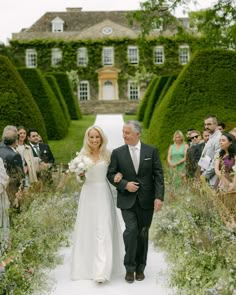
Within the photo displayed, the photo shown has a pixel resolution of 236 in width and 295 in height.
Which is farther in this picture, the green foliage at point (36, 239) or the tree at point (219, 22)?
the tree at point (219, 22)

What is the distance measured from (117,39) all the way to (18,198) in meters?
44.7

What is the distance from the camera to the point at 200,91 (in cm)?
1620

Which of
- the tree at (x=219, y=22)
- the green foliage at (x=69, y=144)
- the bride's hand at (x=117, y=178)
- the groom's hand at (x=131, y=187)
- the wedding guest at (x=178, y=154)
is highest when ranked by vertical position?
the tree at (x=219, y=22)

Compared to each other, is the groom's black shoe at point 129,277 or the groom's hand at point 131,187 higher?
the groom's hand at point 131,187

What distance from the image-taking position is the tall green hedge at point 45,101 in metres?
22.1

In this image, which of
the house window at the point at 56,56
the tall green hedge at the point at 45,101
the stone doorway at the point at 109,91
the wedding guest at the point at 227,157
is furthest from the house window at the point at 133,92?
the wedding guest at the point at 227,157

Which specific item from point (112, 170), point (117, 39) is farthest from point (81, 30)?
point (112, 170)

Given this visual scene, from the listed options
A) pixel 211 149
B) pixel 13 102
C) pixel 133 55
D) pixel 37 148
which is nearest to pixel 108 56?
pixel 133 55

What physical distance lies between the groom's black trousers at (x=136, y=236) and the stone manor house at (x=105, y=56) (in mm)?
44934

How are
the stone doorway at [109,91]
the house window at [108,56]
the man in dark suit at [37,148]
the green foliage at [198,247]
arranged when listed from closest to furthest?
the green foliage at [198,247]
the man in dark suit at [37,148]
the house window at [108,56]
the stone doorway at [109,91]

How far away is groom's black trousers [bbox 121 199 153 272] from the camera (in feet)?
21.4

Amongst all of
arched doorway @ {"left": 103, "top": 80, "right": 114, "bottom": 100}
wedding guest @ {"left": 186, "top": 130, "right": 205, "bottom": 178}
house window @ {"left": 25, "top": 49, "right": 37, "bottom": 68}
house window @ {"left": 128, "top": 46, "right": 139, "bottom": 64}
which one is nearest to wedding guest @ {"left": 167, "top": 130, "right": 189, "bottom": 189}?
wedding guest @ {"left": 186, "top": 130, "right": 205, "bottom": 178}

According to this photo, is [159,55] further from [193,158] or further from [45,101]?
[193,158]

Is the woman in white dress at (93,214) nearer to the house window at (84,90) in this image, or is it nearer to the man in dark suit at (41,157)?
the man in dark suit at (41,157)
